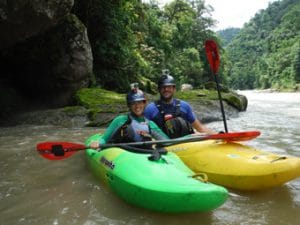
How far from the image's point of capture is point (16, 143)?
6.77m

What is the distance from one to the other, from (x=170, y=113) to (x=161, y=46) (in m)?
18.4

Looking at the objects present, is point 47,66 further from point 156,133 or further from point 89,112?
point 156,133

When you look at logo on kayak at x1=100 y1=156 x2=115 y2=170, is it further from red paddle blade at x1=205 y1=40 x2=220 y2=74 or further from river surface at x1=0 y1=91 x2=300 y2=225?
red paddle blade at x1=205 y1=40 x2=220 y2=74

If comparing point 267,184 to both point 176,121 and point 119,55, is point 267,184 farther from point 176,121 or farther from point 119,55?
point 119,55

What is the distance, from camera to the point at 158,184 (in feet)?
9.80

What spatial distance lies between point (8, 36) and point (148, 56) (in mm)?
10500

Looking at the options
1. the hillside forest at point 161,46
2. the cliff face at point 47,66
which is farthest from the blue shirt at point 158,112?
the hillside forest at point 161,46

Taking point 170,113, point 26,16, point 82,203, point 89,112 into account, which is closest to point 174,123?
point 170,113

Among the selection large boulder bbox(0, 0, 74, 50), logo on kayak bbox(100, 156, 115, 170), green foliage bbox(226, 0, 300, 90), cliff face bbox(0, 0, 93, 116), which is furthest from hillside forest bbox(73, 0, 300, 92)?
logo on kayak bbox(100, 156, 115, 170)

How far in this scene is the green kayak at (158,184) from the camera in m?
2.80

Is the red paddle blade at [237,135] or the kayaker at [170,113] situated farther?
the kayaker at [170,113]

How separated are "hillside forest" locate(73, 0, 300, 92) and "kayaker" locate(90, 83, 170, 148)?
8.30 m

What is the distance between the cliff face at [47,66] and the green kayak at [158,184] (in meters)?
6.04

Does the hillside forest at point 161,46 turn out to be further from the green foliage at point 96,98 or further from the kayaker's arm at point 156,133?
the kayaker's arm at point 156,133
